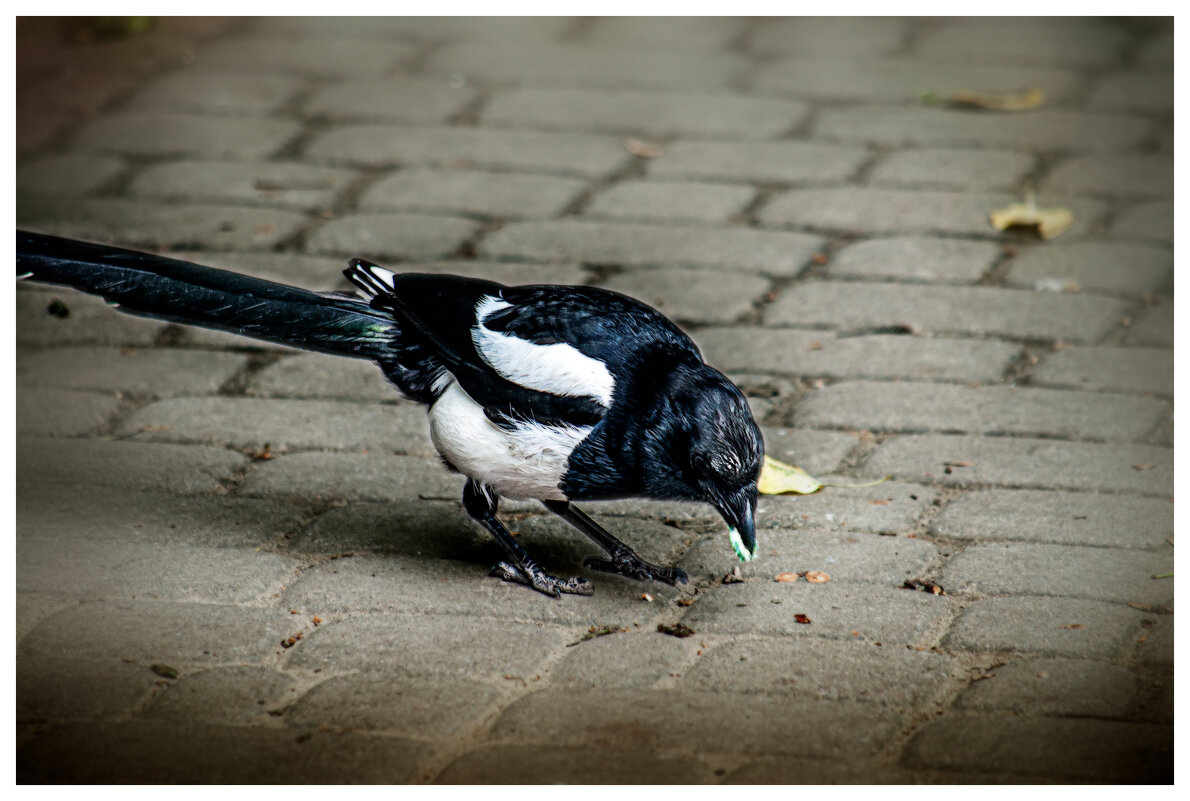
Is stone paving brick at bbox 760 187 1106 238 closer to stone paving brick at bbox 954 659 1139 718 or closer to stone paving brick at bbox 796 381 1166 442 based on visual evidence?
stone paving brick at bbox 796 381 1166 442

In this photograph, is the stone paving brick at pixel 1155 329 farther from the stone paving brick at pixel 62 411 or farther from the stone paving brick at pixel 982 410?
the stone paving brick at pixel 62 411

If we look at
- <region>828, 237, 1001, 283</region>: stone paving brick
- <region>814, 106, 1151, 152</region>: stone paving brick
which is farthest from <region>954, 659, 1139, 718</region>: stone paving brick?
<region>814, 106, 1151, 152</region>: stone paving brick

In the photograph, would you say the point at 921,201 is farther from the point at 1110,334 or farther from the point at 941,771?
the point at 941,771

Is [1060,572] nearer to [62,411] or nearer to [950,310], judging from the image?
[950,310]

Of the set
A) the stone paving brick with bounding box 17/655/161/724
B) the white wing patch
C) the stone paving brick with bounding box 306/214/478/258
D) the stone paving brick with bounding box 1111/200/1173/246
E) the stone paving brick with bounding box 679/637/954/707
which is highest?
the white wing patch

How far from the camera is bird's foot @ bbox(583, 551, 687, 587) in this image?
3.26m

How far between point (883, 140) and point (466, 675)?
13.0 ft

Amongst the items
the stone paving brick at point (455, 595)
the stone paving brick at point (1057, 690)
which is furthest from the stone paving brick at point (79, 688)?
the stone paving brick at point (1057, 690)

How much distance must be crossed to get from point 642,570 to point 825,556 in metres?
0.45

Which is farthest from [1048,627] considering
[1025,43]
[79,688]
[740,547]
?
[1025,43]

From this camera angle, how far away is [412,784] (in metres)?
2.46

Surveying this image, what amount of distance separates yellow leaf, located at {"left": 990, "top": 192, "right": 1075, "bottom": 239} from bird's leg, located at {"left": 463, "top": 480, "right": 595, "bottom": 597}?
2713 millimetres

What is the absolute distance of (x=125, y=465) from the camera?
378 centimetres

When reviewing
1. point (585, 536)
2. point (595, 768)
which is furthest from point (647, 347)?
point (595, 768)
